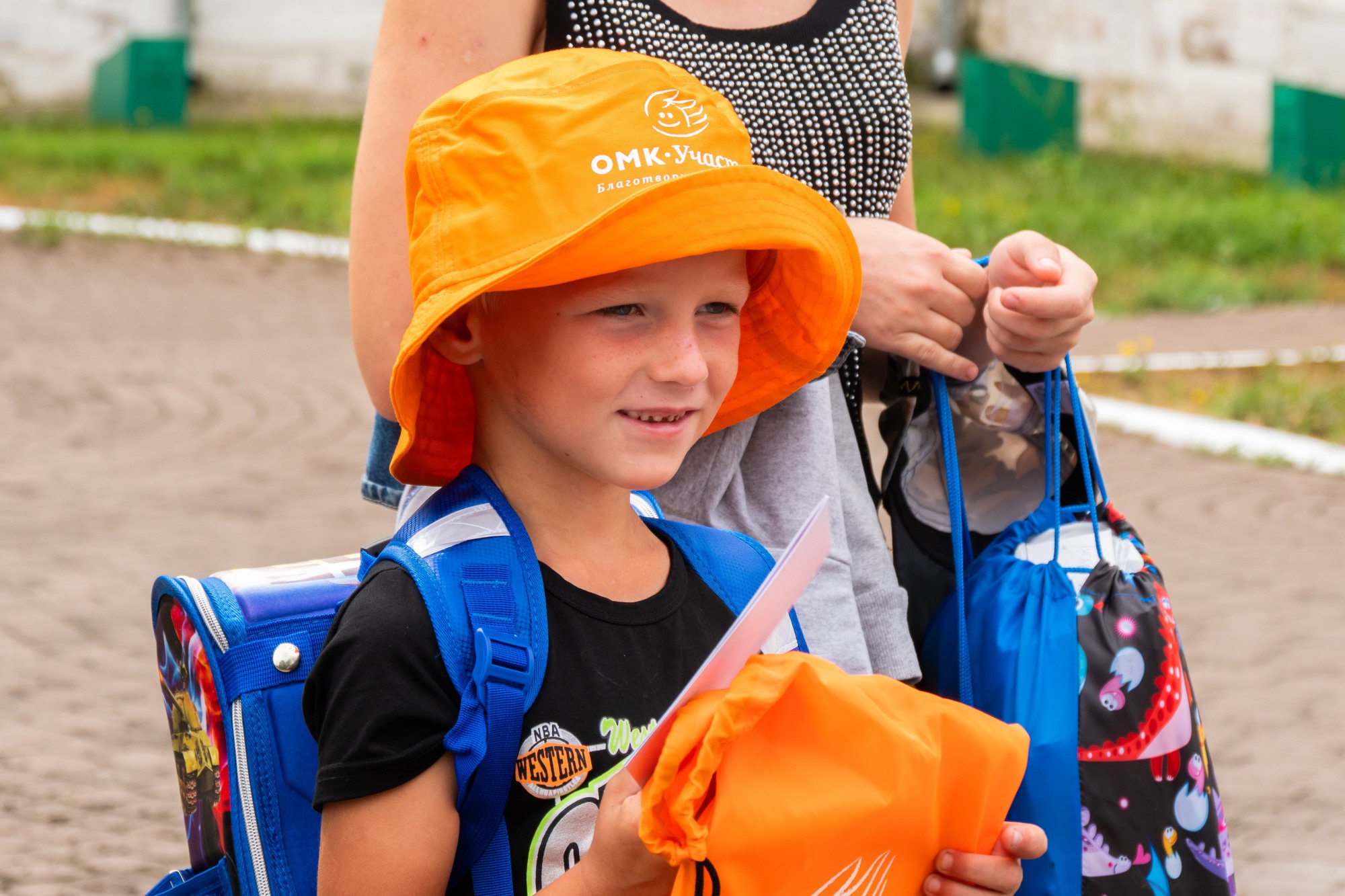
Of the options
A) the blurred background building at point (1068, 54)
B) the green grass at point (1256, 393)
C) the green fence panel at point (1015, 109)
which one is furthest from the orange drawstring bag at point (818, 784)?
the green fence panel at point (1015, 109)

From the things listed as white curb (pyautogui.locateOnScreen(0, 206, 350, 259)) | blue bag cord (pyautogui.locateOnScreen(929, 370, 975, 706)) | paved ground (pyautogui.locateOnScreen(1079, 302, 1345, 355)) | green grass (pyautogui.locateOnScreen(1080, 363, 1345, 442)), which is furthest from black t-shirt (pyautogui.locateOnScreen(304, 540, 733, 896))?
white curb (pyautogui.locateOnScreen(0, 206, 350, 259))

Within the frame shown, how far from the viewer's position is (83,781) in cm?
396

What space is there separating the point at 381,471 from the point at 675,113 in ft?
2.03

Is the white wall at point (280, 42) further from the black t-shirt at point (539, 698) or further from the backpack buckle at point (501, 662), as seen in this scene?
the backpack buckle at point (501, 662)

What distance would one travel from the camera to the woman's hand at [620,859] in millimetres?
1312

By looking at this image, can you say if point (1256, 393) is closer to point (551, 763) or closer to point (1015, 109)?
point (551, 763)

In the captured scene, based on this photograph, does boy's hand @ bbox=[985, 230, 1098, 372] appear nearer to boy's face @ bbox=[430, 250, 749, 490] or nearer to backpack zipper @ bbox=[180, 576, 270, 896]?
boy's face @ bbox=[430, 250, 749, 490]

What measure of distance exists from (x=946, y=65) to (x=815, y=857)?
17079 mm

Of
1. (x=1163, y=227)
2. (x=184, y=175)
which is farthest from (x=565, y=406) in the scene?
(x=184, y=175)

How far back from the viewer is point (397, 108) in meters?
1.65

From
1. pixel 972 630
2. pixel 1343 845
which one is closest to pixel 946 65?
pixel 1343 845

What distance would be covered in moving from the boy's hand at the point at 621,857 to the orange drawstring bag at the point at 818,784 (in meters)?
0.03

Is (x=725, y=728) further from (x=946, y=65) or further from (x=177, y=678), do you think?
(x=946, y=65)

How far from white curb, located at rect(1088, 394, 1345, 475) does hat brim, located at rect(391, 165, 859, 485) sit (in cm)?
557
